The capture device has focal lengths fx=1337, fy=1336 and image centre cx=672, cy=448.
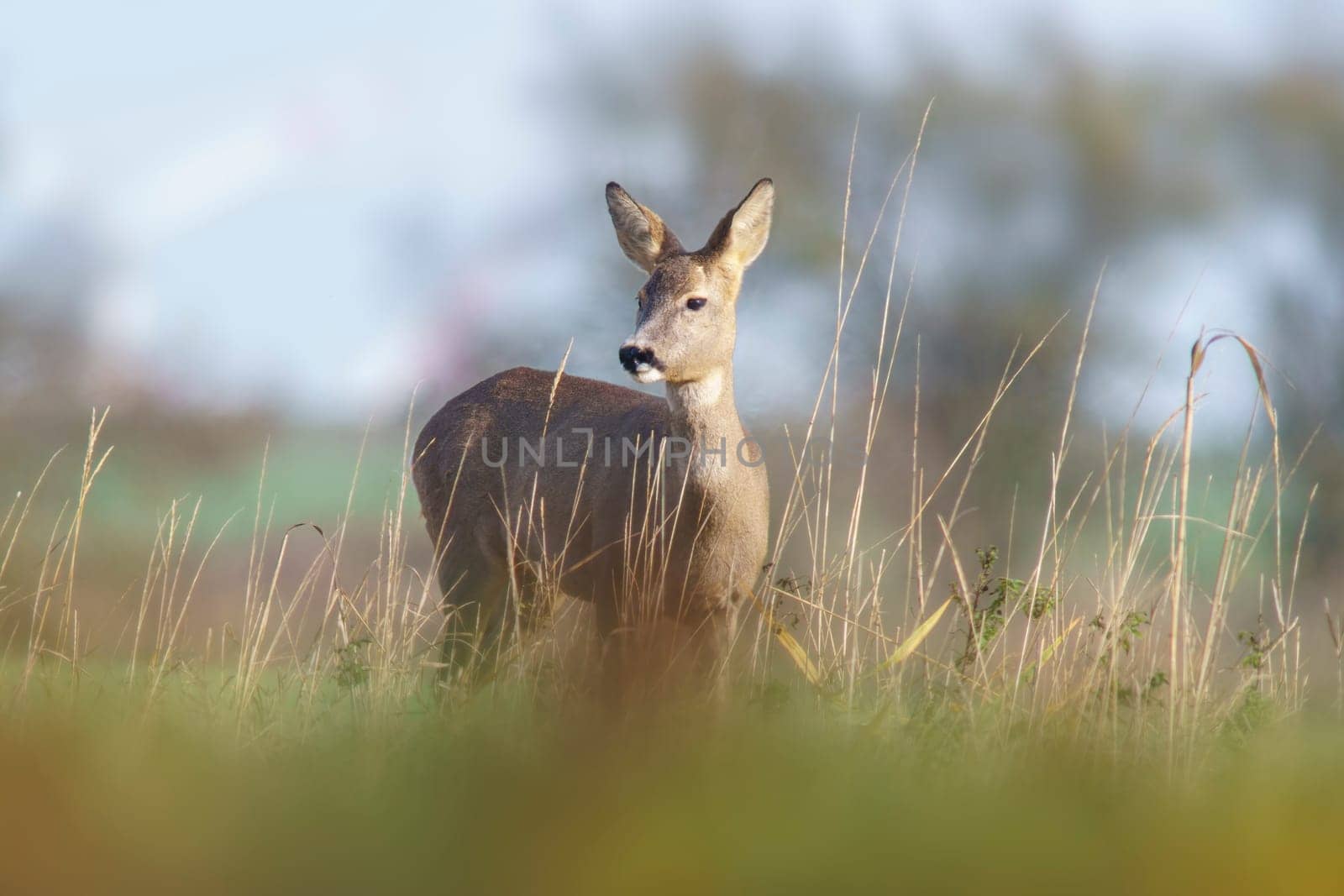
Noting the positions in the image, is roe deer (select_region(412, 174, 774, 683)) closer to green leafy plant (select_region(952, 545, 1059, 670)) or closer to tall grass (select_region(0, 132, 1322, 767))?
tall grass (select_region(0, 132, 1322, 767))

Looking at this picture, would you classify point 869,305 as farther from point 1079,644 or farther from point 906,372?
point 1079,644

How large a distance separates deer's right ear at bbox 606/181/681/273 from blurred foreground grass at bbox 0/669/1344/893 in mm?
4606

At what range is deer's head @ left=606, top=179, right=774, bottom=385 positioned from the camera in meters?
5.27

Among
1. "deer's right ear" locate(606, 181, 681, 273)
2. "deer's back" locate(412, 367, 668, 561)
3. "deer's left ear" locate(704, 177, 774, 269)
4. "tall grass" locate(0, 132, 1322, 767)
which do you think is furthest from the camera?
"deer's back" locate(412, 367, 668, 561)

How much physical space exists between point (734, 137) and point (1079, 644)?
36.9 feet

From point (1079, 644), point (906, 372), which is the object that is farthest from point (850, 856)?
point (906, 372)

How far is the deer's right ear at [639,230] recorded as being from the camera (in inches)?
238

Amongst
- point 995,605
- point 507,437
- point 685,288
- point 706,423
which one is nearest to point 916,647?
point 995,605

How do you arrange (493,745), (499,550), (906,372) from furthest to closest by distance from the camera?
(906,372)
(499,550)
(493,745)

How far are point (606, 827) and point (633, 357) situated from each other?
3.97 meters

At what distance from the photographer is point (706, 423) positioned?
18.0 feet

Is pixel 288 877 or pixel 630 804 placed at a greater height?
pixel 630 804

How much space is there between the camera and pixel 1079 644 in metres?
4.36

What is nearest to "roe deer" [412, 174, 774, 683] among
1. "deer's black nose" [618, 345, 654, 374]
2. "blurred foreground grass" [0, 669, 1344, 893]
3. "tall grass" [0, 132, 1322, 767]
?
"deer's black nose" [618, 345, 654, 374]
